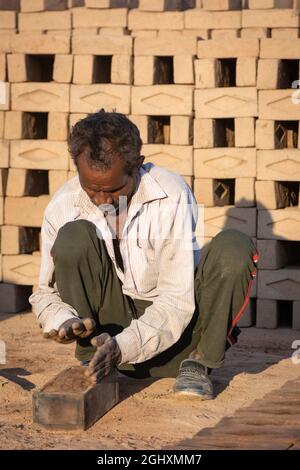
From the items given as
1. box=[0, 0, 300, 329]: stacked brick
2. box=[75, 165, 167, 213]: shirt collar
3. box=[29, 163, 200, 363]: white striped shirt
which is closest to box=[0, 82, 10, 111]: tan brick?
box=[0, 0, 300, 329]: stacked brick

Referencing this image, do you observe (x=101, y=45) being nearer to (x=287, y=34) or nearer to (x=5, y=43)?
(x=5, y=43)

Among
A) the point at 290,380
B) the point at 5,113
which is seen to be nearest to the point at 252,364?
the point at 290,380

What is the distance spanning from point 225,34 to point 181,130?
2.23ft

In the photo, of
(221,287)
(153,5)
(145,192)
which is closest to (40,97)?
(153,5)

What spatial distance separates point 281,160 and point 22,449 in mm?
3108

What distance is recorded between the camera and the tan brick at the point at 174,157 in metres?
6.33

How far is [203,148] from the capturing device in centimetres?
632

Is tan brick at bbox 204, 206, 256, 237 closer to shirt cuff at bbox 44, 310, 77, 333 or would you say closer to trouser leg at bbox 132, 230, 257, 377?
trouser leg at bbox 132, 230, 257, 377

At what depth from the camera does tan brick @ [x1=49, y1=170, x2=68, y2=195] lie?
6562mm

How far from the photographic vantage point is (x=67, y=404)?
13.0 ft

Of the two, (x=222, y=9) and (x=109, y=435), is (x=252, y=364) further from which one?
(x=222, y=9)

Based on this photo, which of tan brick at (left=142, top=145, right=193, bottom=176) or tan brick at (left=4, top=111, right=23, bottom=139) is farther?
tan brick at (left=4, top=111, right=23, bottom=139)

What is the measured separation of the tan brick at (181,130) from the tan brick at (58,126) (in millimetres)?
740

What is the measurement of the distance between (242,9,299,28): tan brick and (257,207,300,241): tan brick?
1.18 metres
